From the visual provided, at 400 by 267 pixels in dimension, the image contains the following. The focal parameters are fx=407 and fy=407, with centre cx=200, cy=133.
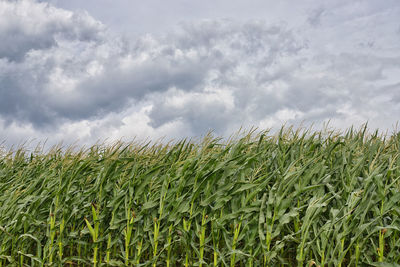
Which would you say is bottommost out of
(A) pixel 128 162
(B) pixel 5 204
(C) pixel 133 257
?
(C) pixel 133 257

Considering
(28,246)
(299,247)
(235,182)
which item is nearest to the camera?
(299,247)

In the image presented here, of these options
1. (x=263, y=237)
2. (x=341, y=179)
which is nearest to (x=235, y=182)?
(x=263, y=237)

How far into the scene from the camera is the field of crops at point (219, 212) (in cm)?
485

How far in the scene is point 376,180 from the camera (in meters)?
4.88

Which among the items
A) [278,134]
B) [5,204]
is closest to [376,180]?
[278,134]

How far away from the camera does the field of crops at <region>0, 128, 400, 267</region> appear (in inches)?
191

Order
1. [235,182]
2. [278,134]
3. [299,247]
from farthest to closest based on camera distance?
[278,134] < [235,182] < [299,247]

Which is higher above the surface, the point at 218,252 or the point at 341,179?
the point at 341,179

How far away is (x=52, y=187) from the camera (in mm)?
6402

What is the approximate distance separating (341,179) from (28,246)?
4606 millimetres

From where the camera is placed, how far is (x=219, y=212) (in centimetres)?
528

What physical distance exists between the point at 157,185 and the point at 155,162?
0.67m

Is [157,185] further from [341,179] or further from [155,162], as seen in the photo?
[341,179]

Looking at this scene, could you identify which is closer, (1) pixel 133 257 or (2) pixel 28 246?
(1) pixel 133 257
